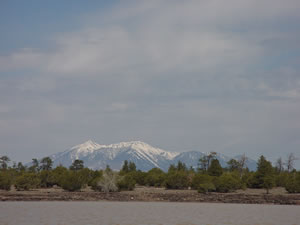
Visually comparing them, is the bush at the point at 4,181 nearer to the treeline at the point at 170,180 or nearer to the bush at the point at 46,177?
the treeline at the point at 170,180

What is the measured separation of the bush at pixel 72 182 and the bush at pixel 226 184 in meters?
26.5

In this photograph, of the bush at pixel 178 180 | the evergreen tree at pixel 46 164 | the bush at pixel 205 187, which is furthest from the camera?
the evergreen tree at pixel 46 164

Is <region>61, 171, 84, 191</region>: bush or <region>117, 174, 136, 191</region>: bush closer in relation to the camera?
<region>61, 171, 84, 191</region>: bush

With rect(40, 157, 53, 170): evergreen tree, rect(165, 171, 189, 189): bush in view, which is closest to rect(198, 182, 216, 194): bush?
rect(165, 171, 189, 189): bush

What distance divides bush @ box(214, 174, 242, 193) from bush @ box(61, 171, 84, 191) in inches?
1044

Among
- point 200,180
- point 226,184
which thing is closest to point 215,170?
point 200,180

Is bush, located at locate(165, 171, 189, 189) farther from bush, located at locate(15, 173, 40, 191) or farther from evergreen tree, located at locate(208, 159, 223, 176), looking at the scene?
bush, located at locate(15, 173, 40, 191)

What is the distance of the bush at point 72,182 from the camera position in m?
83.1

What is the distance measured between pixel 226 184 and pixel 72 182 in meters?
29.7

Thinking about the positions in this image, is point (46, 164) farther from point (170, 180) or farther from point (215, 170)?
point (215, 170)

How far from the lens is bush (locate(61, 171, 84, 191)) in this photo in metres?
83.1

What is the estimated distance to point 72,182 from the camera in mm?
83000

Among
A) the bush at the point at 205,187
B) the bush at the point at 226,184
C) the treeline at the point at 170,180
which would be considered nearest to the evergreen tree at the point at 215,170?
the treeline at the point at 170,180

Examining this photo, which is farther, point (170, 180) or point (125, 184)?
point (170, 180)
